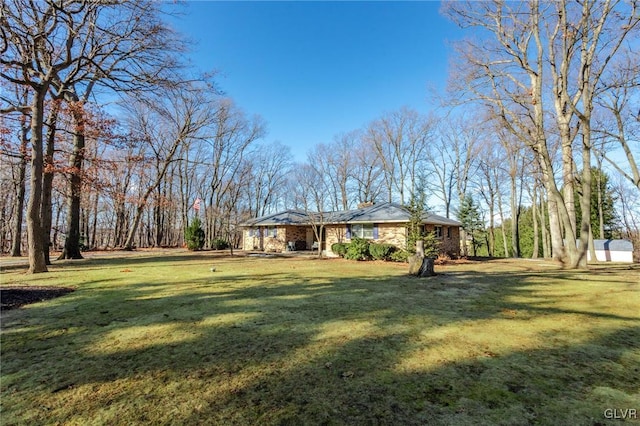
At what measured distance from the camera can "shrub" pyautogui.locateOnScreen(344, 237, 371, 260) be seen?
17.0 meters

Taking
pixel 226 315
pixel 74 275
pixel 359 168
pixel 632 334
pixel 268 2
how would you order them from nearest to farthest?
pixel 632 334 → pixel 226 315 → pixel 74 275 → pixel 268 2 → pixel 359 168

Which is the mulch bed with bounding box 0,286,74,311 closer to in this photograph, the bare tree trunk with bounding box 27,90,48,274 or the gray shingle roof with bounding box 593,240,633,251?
the bare tree trunk with bounding box 27,90,48,274

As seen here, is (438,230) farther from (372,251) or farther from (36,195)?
(36,195)

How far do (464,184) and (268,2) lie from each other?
24321 millimetres

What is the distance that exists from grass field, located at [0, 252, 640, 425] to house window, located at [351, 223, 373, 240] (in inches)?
520

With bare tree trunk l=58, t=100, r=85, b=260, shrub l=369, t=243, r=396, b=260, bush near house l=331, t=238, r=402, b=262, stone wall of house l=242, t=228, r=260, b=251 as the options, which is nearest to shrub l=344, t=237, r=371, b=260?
bush near house l=331, t=238, r=402, b=262

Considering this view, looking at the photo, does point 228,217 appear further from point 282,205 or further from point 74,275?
point 74,275

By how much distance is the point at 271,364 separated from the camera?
3.05 metres

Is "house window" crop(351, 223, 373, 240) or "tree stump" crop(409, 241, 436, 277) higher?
"house window" crop(351, 223, 373, 240)

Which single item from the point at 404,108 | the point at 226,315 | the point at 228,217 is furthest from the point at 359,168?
the point at 226,315

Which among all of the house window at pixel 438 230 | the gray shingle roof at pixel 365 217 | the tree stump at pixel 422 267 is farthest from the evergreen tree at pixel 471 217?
the tree stump at pixel 422 267

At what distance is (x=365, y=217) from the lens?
1959 cm

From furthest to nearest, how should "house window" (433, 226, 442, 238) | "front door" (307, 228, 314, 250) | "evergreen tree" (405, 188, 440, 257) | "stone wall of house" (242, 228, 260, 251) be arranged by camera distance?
1. "stone wall of house" (242, 228, 260, 251)
2. "front door" (307, 228, 314, 250)
3. "house window" (433, 226, 442, 238)
4. "evergreen tree" (405, 188, 440, 257)

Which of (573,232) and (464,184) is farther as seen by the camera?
(464,184)
